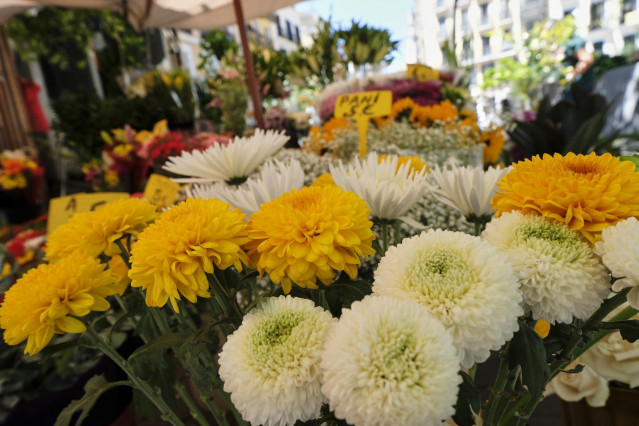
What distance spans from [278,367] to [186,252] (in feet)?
0.36

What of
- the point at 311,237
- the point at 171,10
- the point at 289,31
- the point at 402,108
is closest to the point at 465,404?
the point at 311,237

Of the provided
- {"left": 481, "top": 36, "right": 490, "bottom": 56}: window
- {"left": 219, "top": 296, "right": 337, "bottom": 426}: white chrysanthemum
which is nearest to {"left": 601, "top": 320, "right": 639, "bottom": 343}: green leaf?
{"left": 219, "top": 296, "right": 337, "bottom": 426}: white chrysanthemum

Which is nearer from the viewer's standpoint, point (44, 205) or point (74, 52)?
point (44, 205)

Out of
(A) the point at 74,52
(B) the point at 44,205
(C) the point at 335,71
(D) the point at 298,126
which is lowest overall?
(B) the point at 44,205

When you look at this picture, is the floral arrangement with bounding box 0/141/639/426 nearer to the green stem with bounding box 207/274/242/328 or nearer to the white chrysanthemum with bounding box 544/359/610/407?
the green stem with bounding box 207/274/242/328

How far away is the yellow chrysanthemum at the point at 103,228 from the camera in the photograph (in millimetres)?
412

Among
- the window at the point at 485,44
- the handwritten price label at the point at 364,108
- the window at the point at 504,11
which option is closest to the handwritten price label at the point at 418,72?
the handwritten price label at the point at 364,108

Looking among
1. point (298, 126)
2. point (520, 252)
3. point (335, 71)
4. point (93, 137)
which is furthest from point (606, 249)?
point (93, 137)

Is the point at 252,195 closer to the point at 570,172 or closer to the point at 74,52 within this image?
the point at 570,172

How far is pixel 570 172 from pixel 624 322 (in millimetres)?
136

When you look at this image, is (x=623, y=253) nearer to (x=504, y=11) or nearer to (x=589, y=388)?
(x=589, y=388)

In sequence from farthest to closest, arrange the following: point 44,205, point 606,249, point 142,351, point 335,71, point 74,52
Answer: point 74,52
point 44,205
point 335,71
point 142,351
point 606,249

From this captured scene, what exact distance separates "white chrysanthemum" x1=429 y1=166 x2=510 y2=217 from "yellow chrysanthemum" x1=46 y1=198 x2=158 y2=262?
334 mm

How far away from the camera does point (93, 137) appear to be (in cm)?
182
